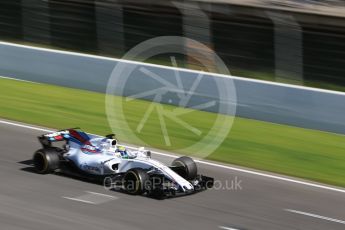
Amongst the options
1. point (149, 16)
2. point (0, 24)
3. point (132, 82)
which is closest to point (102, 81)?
point (132, 82)

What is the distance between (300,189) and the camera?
13.3 metres

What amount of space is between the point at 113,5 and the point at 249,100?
10772mm

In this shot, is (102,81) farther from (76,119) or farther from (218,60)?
(218,60)

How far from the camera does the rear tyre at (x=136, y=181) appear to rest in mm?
11836

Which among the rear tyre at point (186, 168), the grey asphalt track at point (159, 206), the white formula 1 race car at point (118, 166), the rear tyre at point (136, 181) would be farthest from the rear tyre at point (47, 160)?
the rear tyre at point (186, 168)

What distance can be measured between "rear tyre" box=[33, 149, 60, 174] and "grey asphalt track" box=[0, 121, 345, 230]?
0.17 metres

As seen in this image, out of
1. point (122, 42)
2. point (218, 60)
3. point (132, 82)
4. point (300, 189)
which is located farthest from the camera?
point (122, 42)

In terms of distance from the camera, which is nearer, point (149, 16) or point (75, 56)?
point (75, 56)

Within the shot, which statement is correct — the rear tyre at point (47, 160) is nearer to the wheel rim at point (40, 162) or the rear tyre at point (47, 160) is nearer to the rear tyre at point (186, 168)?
the wheel rim at point (40, 162)

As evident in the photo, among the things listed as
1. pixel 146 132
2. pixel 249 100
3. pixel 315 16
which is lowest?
pixel 146 132

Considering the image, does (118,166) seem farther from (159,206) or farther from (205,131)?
(205,131)

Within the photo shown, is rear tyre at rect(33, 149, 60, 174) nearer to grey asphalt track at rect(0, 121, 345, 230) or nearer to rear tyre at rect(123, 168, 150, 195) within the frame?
grey asphalt track at rect(0, 121, 345, 230)

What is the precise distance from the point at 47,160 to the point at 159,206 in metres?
2.43

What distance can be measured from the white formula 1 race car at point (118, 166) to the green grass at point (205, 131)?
2.62 meters
